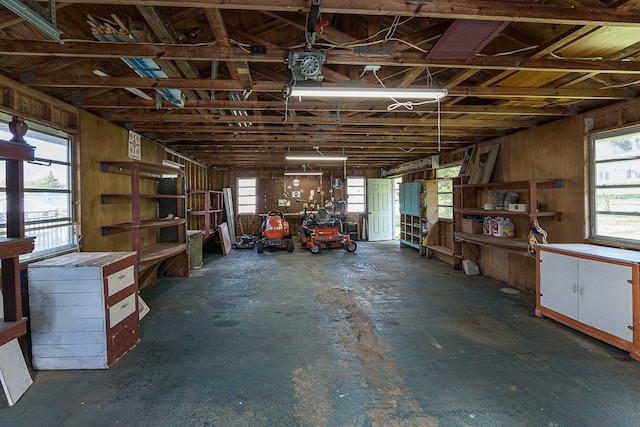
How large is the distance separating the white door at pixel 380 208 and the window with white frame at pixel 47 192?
834cm

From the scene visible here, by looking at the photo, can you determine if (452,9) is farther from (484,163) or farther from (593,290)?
(484,163)

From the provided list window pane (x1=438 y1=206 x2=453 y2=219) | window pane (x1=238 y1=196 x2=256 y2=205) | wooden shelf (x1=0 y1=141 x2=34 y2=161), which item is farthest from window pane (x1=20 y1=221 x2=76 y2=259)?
window pane (x1=238 y1=196 x2=256 y2=205)

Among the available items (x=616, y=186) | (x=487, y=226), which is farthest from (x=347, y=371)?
(x=487, y=226)

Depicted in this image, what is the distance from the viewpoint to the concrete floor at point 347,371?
2.06 meters

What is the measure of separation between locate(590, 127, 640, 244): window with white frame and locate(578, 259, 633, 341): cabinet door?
34.4 inches

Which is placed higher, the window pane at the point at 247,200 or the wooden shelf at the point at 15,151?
the wooden shelf at the point at 15,151

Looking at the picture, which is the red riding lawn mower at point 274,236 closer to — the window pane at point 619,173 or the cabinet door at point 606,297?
the cabinet door at point 606,297

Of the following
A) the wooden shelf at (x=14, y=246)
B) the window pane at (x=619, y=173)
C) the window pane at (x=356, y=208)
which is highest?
the window pane at (x=619, y=173)

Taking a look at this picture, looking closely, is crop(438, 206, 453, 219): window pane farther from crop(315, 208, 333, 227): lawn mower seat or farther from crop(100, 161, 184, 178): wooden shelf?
crop(100, 161, 184, 178): wooden shelf

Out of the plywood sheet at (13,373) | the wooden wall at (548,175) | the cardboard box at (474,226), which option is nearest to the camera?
the plywood sheet at (13,373)

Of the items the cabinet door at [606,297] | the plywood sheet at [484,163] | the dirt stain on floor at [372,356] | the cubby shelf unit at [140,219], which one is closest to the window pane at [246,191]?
the cubby shelf unit at [140,219]

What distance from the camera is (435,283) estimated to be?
17.2 ft

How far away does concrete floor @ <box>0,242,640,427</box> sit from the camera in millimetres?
2059

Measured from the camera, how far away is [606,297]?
2.97 meters
